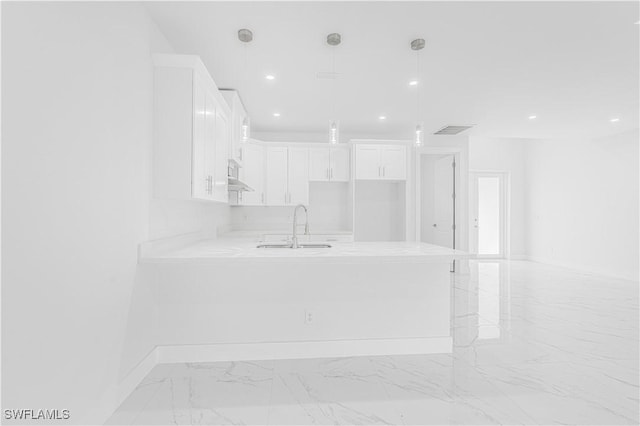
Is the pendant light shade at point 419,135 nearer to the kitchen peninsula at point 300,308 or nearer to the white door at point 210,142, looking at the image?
the kitchen peninsula at point 300,308

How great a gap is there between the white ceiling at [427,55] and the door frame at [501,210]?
125 inches

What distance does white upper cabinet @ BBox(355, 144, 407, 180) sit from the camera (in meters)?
4.94

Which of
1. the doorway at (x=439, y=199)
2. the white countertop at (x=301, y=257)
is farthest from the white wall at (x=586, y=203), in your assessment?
the white countertop at (x=301, y=257)

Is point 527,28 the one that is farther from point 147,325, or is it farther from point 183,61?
point 147,325

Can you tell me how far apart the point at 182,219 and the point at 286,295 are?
118 cm

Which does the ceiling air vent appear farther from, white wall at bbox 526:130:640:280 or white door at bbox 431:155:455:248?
white wall at bbox 526:130:640:280

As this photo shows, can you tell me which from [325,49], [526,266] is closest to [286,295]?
[325,49]

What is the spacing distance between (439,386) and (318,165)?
3.61 m

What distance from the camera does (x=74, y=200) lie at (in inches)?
58.5

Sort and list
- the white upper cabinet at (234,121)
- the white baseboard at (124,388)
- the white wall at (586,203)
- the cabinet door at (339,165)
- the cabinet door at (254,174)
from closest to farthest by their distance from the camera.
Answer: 1. the white baseboard at (124,388)
2. the white upper cabinet at (234,121)
3. the cabinet door at (254,174)
4. the cabinet door at (339,165)
5. the white wall at (586,203)

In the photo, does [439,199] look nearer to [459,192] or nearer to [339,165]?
[459,192]

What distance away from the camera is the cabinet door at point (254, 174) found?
187 inches

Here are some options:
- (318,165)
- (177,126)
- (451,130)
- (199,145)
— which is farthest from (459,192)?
(177,126)

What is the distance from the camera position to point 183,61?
224 centimetres
